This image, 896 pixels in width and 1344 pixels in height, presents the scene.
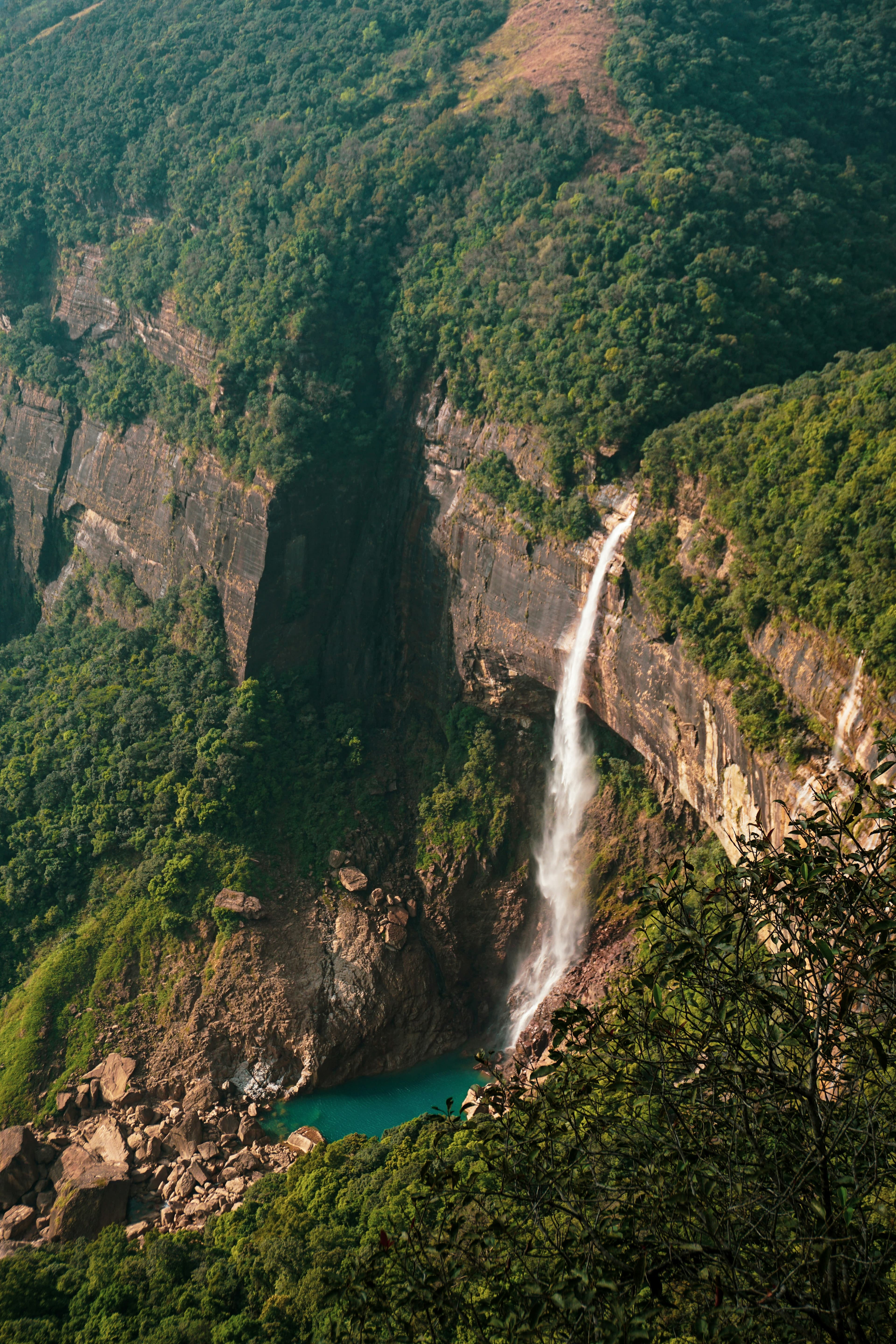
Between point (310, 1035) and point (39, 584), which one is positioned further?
point (39, 584)

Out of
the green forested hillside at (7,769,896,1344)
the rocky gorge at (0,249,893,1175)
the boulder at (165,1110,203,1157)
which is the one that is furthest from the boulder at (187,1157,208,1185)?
the green forested hillside at (7,769,896,1344)

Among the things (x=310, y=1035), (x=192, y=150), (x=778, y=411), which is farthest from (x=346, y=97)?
(x=310, y=1035)

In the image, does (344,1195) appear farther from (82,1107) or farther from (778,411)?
(778,411)

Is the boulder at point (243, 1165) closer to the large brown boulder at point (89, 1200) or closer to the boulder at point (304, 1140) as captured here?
the boulder at point (304, 1140)

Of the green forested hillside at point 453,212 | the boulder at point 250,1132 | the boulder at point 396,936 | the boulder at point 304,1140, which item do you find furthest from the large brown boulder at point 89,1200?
the green forested hillside at point 453,212

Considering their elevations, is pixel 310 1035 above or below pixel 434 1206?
below

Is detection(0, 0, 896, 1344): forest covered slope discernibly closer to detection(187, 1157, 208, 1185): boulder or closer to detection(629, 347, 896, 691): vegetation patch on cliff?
detection(629, 347, 896, 691): vegetation patch on cliff
